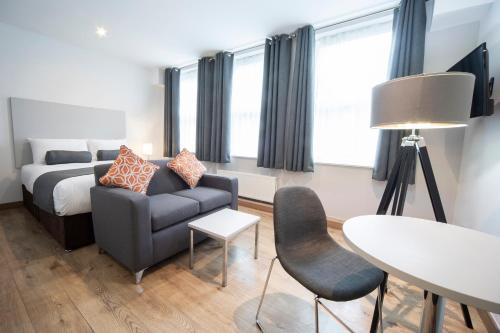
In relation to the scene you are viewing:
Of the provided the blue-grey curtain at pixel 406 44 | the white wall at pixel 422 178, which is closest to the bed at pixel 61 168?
the white wall at pixel 422 178

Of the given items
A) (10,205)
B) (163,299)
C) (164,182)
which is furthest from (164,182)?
(10,205)

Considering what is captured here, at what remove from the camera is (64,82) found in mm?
3352

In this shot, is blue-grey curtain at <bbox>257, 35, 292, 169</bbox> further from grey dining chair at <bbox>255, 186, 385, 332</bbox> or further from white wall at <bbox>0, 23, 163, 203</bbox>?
white wall at <bbox>0, 23, 163, 203</bbox>

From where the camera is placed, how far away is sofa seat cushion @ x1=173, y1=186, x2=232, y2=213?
209 cm

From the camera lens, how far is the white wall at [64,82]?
2896 mm

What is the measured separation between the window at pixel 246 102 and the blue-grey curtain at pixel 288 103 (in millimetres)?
282

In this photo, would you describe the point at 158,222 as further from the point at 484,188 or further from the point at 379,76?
the point at 379,76

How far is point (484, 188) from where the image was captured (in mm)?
1553

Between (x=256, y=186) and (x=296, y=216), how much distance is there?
2.01 m

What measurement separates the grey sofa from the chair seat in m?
1.00

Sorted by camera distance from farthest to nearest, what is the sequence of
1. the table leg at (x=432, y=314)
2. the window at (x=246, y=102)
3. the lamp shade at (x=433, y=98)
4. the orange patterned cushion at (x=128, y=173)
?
1. the window at (x=246, y=102)
2. the orange patterned cushion at (x=128, y=173)
3. the lamp shade at (x=433, y=98)
4. the table leg at (x=432, y=314)

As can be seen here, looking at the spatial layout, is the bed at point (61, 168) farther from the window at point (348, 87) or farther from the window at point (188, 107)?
the window at point (348, 87)

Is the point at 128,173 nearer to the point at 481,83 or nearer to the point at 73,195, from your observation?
the point at 73,195

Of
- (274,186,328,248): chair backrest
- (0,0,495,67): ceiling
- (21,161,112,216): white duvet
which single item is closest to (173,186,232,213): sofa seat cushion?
(21,161,112,216): white duvet
